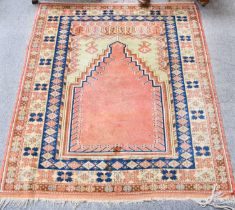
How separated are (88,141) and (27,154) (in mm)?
292

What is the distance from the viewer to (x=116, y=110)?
6.49 feet

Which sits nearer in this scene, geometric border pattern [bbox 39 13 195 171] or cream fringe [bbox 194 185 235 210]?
cream fringe [bbox 194 185 235 210]

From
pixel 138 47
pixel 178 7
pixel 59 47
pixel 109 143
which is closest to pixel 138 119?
pixel 109 143

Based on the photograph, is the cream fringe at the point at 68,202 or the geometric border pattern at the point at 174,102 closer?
the cream fringe at the point at 68,202

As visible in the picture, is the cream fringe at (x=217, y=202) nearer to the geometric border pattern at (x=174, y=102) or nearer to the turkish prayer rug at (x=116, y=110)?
the turkish prayer rug at (x=116, y=110)

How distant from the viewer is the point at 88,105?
2004mm

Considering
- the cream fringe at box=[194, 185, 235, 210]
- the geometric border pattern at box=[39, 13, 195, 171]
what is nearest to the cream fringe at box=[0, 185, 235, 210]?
the cream fringe at box=[194, 185, 235, 210]

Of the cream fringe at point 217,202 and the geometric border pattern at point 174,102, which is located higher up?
the geometric border pattern at point 174,102

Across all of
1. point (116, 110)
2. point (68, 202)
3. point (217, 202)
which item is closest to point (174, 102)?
point (116, 110)

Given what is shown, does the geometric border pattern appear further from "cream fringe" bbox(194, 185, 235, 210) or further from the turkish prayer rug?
"cream fringe" bbox(194, 185, 235, 210)

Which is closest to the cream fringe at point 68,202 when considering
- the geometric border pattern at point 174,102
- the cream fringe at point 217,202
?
the cream fringe at point 217,202

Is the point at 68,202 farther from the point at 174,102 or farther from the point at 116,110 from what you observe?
the point at 174,102

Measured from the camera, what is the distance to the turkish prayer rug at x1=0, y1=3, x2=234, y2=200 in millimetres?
1726

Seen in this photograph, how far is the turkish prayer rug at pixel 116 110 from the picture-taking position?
1726mm
